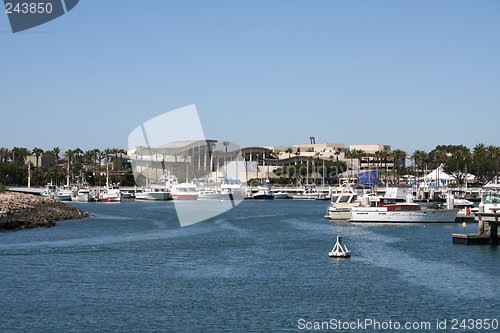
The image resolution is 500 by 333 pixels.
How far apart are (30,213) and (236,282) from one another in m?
57.2

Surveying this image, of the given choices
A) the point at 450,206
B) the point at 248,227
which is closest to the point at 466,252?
the point at 248,227

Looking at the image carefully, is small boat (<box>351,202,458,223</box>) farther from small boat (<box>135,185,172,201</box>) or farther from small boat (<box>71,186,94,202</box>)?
small boat (<box>71,186,94,202</box>)

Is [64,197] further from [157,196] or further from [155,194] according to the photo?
[157,196]

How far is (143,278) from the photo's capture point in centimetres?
4728

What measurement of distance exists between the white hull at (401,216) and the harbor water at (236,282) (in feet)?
35.7

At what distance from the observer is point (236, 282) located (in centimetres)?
4575

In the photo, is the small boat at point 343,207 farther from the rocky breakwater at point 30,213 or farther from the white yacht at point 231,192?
the white yacht at point 231,192

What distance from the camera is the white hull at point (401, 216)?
8712 cm

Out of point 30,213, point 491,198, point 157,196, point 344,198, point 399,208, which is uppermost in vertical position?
point 491,198

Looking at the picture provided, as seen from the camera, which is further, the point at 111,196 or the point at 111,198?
the point at 111,196

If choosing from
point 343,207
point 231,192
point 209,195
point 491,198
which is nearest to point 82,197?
point 209,195

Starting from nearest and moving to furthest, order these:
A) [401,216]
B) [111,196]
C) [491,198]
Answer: [491,198], [401,216], [111,196]

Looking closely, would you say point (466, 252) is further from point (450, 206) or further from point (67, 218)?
point (67, 218)

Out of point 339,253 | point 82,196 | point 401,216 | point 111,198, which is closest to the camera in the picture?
point 339,253
